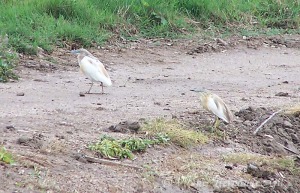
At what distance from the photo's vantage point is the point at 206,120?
8781 millimetres

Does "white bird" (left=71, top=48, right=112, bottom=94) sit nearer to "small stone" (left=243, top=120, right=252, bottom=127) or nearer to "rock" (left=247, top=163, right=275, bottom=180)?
"small stone" (left=243, top=120, right=252, bottom=127)

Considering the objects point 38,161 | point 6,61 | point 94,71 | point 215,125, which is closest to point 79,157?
point 38,161

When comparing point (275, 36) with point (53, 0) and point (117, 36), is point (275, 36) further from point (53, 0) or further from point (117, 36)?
point (53, 0)

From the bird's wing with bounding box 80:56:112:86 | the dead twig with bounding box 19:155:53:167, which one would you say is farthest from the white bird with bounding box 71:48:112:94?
the dead twig with bounding box 19:155:53:167

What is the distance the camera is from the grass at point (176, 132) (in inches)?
311

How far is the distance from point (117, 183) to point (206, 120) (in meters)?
2.35

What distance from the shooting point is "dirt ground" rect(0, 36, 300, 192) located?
6.76 m

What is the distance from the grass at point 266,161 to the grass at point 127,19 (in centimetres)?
487

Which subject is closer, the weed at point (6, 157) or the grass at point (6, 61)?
the weed at point (6, 157)

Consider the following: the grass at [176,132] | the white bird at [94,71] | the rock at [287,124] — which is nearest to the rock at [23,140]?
the grass at [176,132]

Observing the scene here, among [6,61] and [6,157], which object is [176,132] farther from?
[6,61]

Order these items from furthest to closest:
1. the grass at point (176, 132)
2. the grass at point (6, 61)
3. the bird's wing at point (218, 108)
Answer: the grass at point (6, 61) → the bird's wing at point (218, 108) → the grass at point (176, 132)

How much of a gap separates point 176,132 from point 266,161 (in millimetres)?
894

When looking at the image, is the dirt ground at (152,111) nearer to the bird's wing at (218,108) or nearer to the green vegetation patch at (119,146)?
the green vegetation patch at (119,146)
